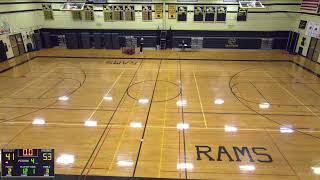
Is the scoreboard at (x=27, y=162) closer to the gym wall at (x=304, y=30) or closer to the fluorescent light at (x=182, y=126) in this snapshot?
the fluorescent light at (x=182, y=126)

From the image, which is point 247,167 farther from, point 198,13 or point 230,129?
point 198,13

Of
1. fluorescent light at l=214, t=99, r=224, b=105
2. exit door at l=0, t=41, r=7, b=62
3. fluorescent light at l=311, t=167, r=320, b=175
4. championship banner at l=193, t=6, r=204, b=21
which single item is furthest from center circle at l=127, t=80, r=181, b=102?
exit door at l=0, t=41, r=7, b=62

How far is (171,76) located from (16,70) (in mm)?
8856

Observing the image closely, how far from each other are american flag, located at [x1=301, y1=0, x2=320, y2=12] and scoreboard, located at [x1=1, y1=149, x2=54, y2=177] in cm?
1754

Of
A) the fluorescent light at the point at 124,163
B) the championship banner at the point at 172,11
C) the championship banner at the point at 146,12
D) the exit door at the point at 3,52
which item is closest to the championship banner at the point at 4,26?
the exit door at the point at 3,52

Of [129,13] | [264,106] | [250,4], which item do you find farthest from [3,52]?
[250,4]

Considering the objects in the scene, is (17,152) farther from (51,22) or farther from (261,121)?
(51,22)

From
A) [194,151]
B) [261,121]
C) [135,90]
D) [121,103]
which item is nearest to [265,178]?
[194,151]

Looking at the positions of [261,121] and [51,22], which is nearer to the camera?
[261,121]

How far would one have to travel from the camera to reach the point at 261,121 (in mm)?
8828

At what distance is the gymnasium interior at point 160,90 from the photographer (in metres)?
6.64

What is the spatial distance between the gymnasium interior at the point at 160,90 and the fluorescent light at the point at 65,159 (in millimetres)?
27

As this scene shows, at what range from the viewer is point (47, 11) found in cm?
1962

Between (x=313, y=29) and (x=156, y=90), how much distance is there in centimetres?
1158
